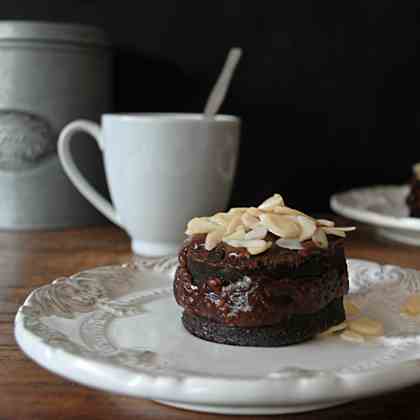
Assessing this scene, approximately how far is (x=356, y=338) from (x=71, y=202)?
0.67 m

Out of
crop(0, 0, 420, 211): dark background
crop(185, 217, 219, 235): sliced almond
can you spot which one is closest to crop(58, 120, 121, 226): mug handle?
crop(0, 0, 420, 211): dark background

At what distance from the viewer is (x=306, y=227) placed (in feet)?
2.02

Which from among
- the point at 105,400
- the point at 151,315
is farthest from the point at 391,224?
the point at 105,400

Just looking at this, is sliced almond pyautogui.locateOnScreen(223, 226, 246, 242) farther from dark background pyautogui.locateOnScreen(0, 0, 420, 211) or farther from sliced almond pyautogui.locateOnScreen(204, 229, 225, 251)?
dark background pyautogui.locateOnScreen(0, 0, 420, 211)

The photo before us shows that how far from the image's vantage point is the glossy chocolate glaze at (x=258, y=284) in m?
0.58

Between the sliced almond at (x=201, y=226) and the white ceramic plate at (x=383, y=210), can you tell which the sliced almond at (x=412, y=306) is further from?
the white ceramic plate at (x=383, y=210)

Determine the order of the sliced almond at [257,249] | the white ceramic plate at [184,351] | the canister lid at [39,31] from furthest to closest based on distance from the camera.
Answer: the canister lid at [39,31], the sliced almond at [257,249], the white ceramic plate at [184,351]

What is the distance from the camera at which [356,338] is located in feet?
1.94

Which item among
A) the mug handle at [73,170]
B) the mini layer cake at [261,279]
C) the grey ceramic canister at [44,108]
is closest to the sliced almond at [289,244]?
the mini layer cake at [261,279]

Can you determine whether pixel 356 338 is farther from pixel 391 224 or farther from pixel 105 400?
pixel 391 224

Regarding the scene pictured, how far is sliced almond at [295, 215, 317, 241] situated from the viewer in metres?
0.61

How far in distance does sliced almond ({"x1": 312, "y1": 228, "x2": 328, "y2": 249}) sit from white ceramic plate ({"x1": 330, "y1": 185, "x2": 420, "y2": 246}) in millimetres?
403

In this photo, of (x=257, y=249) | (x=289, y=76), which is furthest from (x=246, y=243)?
(x=289, y=76)

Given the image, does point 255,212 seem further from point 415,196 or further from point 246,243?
point 415,196
